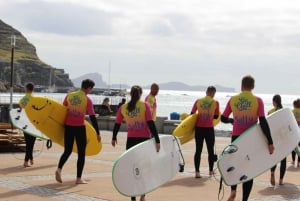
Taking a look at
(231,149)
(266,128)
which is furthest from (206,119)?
(266,128)

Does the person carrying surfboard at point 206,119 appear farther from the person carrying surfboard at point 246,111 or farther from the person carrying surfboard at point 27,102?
the person carrying surfboard at point 27,102

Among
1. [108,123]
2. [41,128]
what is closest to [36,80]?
[108,123]

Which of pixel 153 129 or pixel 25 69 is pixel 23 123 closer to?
pixel 153 129

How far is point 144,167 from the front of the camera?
25.0ft

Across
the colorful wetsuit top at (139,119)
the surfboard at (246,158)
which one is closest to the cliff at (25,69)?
the colorful wetsuit top at (139,119)

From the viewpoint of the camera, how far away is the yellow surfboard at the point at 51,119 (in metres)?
10.4

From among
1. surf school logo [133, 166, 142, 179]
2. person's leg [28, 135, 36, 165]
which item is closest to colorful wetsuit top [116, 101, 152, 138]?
surf school logo [133, 166, 142, 179]

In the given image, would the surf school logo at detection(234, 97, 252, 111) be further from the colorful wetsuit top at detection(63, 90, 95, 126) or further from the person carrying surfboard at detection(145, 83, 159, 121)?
the person carrying surfboard at detection(145, 83, 159, 121)

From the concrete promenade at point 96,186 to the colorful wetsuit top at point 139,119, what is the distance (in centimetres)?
104

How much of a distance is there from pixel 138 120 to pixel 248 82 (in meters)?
1.68

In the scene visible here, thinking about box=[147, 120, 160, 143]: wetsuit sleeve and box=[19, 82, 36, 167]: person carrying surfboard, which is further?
box=[19, 82, 36, 167]: person carrying surfboard

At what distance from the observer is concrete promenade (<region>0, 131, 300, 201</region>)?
27.3 ft

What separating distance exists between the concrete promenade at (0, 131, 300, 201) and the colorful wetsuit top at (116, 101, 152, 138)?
1.04 meters

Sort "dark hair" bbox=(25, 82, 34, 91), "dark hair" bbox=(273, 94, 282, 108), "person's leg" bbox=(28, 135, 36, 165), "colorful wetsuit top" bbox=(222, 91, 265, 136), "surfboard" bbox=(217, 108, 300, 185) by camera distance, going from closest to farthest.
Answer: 1. "surfboard" bbox=(217, 108, 300, 185)
2. "colorful wetsuit top" bbox=(222, 91, 265, 136)
3. "dark hair" bbox=(273, 94, 282, 108)
4. "dark hair" bbox=(25, 82, 34, 91)
5. "person's leg" bbox=(28, 135, 36, 165)
